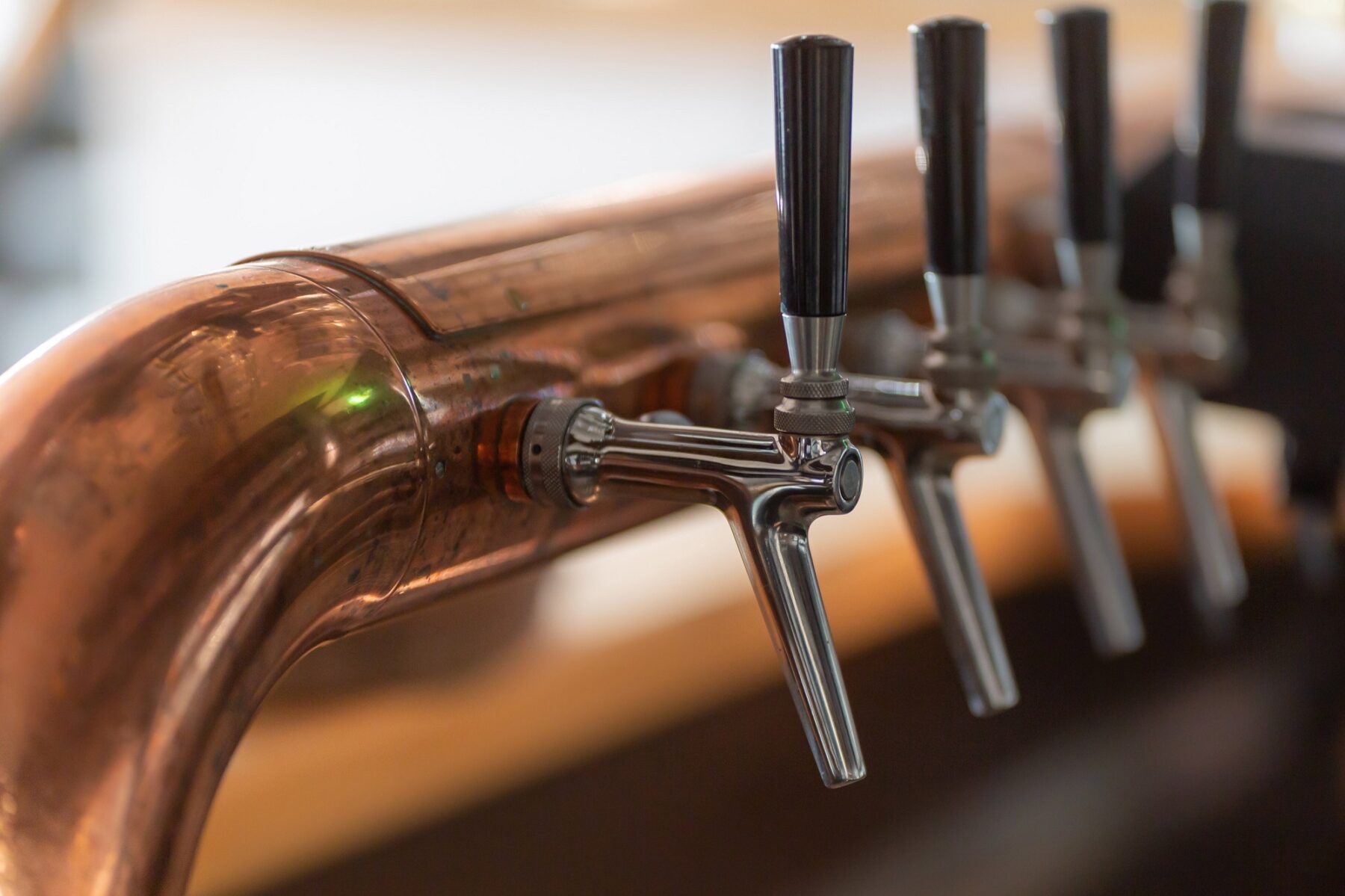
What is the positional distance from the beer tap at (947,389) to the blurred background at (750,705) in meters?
0.12

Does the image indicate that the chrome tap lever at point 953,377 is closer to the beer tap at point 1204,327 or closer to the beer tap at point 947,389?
the beer tap at point 947,389

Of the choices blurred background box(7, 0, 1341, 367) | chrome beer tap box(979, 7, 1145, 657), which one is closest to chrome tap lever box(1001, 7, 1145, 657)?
chrome beer tap box(979, 7, 1145, 657)

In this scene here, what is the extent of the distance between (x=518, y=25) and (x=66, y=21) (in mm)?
599

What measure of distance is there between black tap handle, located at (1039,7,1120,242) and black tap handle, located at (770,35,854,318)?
18 centimetres

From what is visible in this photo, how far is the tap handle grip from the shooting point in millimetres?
367

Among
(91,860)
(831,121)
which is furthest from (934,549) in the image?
(91,860)

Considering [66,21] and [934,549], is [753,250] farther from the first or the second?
[66,21]

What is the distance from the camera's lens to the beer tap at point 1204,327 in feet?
1.85

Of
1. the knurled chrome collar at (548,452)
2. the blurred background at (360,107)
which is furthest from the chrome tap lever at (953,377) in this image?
the blurred background at (360,107)

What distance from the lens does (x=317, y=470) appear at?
33cm

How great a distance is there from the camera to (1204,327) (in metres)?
0.61

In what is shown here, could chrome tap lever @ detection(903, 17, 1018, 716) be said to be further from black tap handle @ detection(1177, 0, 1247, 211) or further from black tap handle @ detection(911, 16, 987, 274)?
black tap handle @ detection(1177, 0, 1247, 211)

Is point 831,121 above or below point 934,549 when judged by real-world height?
above

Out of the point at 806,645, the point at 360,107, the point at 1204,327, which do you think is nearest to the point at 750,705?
the point at 1204,327
